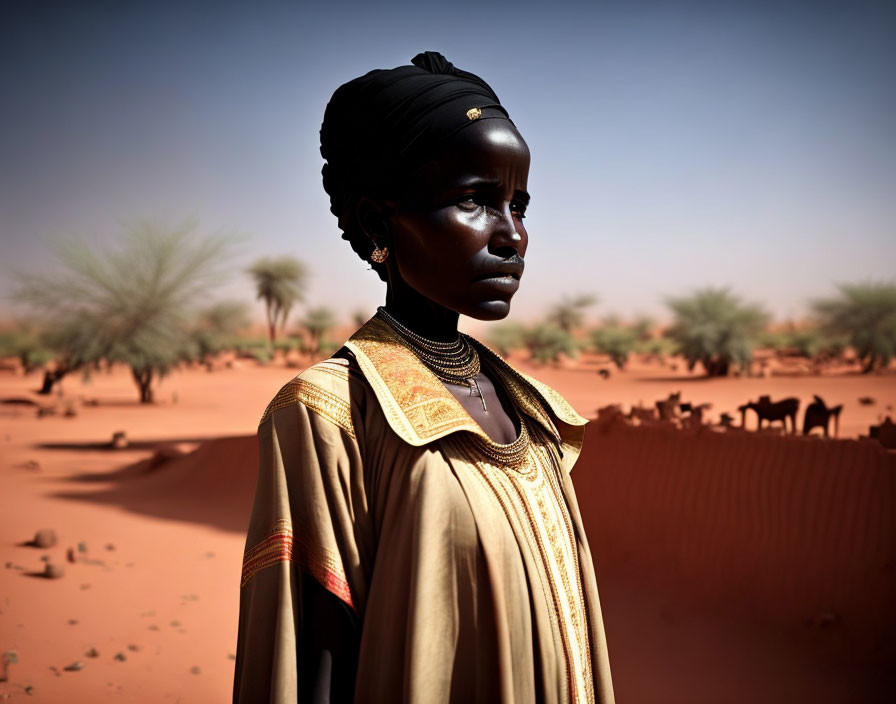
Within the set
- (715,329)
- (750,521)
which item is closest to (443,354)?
(750,521)

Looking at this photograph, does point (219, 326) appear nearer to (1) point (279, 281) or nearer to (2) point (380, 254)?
(1) point (279, 281)

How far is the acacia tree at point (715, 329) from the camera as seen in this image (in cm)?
2294

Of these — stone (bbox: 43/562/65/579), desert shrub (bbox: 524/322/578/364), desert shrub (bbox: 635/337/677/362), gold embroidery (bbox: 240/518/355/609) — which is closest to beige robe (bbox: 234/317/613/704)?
gold embroidery (bbox: 240/518/355/609)

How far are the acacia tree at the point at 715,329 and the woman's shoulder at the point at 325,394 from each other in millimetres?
22806

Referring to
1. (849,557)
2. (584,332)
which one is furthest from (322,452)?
(584,332)

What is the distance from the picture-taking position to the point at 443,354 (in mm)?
1765

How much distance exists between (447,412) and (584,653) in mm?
659

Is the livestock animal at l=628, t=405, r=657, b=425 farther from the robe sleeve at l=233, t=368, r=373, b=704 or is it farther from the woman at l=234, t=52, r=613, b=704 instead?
the robe sleeve at l=233, t=368, r=373, b=704

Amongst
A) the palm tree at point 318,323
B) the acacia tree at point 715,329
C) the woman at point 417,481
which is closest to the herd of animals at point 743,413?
the woman at point 417,481

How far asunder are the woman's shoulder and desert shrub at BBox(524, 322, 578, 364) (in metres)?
27.2

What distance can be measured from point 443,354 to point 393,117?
0.54 m

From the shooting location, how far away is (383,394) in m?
1.51

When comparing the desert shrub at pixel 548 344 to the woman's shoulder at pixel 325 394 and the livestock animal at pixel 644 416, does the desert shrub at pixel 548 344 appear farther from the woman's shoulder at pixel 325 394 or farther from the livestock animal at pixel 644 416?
the woman's shoulder at pixel 325 394

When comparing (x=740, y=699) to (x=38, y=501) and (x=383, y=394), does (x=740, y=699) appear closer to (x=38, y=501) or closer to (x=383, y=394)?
(x=383, y=394)
